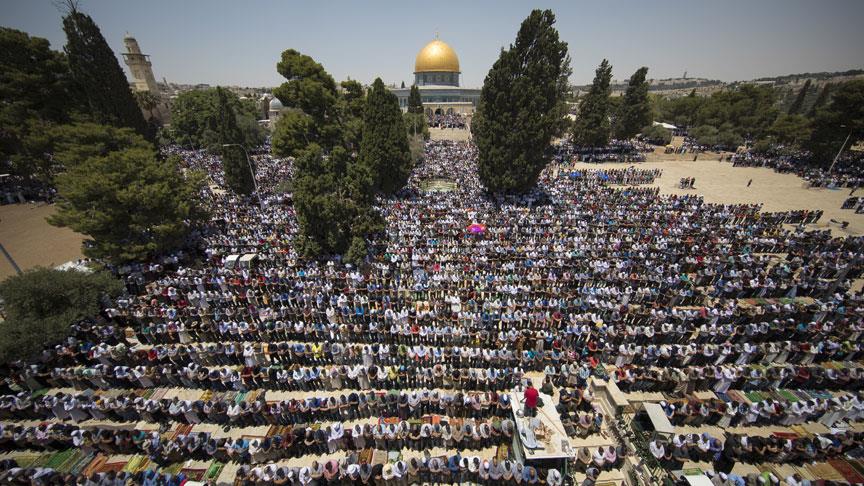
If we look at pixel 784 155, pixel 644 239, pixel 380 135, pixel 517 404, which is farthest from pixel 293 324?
pixel 784 155

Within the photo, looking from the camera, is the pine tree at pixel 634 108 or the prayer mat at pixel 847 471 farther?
the pine tree at pixel 634 108

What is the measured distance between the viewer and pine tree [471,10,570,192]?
2627 cm

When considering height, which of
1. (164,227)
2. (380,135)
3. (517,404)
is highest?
(380,135)

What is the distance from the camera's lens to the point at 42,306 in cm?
1369

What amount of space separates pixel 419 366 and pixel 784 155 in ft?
207

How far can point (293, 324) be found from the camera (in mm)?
14336

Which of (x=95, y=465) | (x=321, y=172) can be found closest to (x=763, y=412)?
(x=95, y=465)

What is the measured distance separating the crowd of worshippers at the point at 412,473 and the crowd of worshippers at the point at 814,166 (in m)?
46.1

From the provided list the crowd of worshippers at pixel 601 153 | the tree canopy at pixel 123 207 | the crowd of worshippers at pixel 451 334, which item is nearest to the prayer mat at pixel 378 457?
the crowd of worshippers at pixel 451 334

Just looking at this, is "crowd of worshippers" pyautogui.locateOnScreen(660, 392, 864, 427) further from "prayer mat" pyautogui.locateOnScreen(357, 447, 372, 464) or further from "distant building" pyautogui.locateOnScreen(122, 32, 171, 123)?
"distant building" pyautogui.locateOnScreen(122, 32, 171, 123)

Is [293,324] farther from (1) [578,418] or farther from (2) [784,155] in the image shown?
(2) [784,155]

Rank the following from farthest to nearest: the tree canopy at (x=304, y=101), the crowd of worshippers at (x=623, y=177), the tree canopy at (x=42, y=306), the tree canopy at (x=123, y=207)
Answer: the crowd of worshippers at (x=623, y=177) → the tree canopy at (x=304, y=101) → the tree canopy at (x=123, y=207) → the tree canopy at (x=42, y=306)

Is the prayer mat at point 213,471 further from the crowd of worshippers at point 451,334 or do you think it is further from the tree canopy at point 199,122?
the tree canopy at point 199,122

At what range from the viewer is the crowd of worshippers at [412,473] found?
27.9ft
